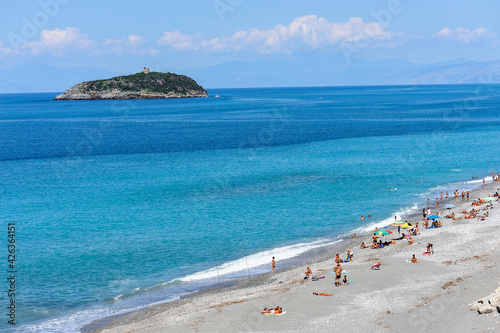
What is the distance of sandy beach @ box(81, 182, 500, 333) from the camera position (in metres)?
26.0

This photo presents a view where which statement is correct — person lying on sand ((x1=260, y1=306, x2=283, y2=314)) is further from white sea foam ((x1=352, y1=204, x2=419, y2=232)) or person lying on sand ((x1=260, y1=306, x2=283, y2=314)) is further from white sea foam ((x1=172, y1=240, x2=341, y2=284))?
white sea foam ((x1=352, y1=204, x2=419, y2=232))

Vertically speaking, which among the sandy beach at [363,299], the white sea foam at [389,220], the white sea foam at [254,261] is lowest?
the white sea foam at [254,261]

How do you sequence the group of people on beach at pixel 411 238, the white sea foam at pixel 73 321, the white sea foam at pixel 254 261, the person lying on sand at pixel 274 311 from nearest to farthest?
1. the person lying on sand at pixel 274 311
2. the white sea foam at pixel 73 321
3. the group of people on beach at pixel 411 238
4. the white sea foam at pixel 254 261

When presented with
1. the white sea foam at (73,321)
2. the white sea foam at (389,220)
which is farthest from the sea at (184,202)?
the white sea foam at (389,220)

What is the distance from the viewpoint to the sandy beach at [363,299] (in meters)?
26.0

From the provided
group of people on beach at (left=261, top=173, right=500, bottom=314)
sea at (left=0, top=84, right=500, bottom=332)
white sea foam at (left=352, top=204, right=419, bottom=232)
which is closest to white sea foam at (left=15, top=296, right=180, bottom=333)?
sea at (left=0, top=84, right=500, bottom=332)

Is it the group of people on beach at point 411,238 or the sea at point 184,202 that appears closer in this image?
the group of people on beach at point 411,238

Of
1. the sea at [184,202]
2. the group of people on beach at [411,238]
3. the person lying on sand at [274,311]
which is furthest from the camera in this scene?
the sea at [184,202]

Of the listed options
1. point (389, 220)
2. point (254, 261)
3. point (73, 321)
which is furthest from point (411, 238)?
point (73, 321)

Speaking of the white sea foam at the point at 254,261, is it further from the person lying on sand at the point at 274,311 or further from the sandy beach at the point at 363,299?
the person lying on sand at the point at 274,311

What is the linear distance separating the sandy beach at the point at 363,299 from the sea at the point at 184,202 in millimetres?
3036

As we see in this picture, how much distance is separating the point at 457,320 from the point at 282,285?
11856 mm

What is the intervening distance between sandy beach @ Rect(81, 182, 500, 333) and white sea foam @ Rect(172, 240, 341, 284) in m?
2.69

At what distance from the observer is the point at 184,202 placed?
Answer: 192ft
